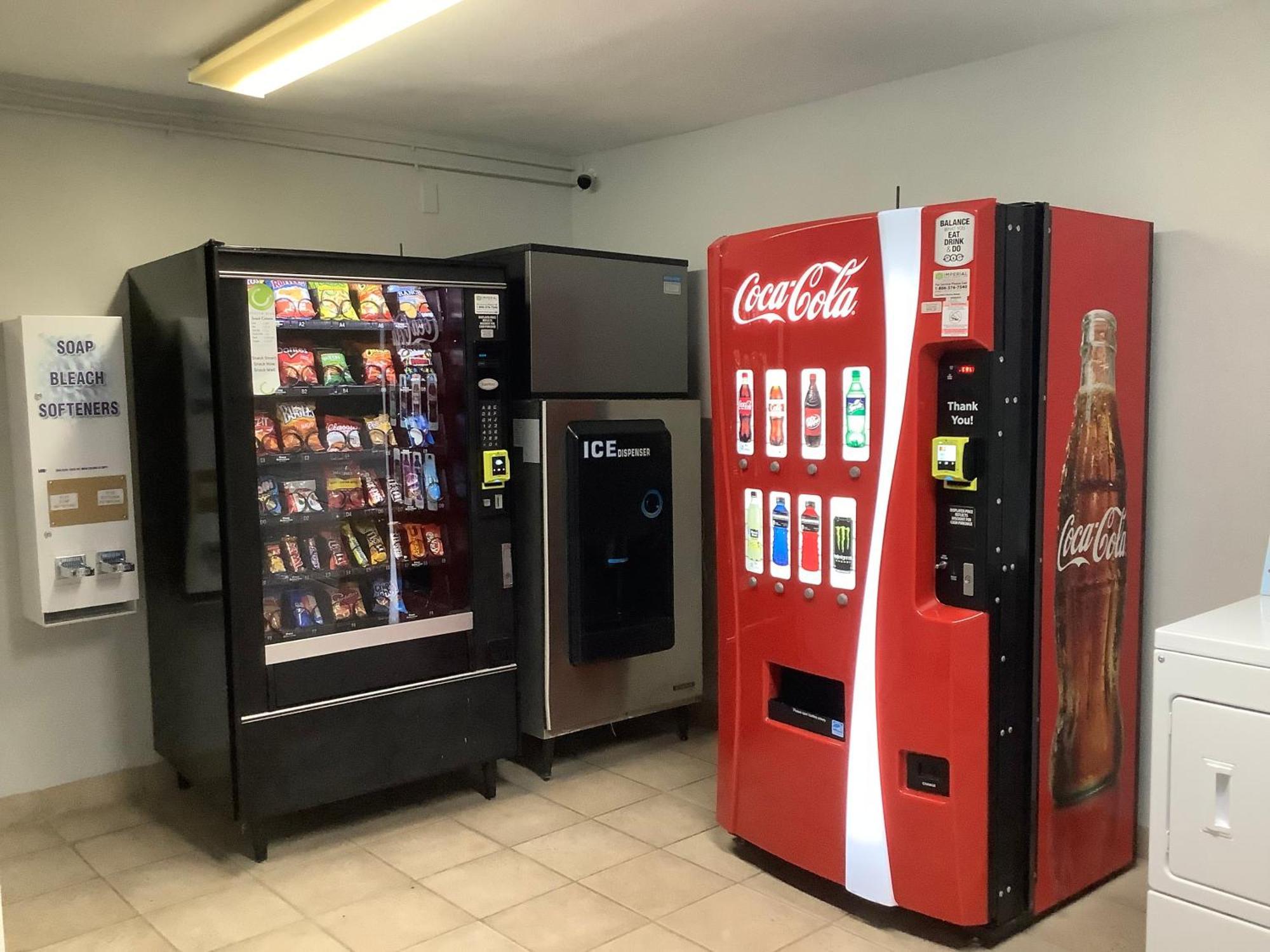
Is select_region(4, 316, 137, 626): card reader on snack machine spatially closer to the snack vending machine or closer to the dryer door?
the snack vending machine

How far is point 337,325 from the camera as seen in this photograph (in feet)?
10.7

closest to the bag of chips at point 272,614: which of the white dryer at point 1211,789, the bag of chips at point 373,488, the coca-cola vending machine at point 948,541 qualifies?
the bag of chips at point 373,488

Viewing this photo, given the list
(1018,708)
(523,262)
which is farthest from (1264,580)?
(523,262)

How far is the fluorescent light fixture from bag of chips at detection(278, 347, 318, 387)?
813 millimetres

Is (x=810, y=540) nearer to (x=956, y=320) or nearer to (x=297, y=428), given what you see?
(x=956, y=320)

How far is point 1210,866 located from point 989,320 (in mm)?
1261

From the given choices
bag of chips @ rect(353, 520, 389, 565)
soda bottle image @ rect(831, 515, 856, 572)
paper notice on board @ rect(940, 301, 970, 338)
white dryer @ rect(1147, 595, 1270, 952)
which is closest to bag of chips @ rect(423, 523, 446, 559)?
bag of chips @ rect(353, 520, 389, 565)

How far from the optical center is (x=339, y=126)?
404 centimetres

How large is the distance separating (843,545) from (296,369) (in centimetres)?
176

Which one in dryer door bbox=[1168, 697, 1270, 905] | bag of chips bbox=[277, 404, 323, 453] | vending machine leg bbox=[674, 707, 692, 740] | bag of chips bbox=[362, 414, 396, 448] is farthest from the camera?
vending machine leg bbox=[674, 707, 692, 740]

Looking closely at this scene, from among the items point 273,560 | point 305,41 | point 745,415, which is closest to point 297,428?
point 273,560

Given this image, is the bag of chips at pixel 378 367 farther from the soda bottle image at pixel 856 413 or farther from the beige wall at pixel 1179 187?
the beige wall at pixel 1179 187

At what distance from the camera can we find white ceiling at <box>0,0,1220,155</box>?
2787mm

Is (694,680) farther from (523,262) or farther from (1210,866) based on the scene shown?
(1210,866)
